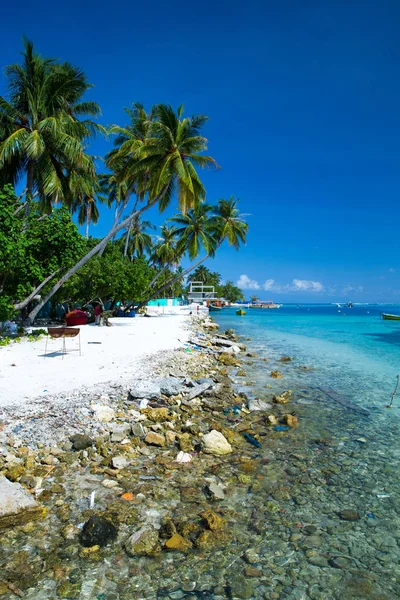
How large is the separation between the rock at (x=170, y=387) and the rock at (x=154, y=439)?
2.14 metres

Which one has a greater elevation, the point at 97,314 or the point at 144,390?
the point at 97,314

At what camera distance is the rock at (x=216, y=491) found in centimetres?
430

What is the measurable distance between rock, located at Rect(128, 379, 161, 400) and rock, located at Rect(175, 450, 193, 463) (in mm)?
2146

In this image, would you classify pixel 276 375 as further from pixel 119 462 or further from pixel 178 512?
pixel 178 512

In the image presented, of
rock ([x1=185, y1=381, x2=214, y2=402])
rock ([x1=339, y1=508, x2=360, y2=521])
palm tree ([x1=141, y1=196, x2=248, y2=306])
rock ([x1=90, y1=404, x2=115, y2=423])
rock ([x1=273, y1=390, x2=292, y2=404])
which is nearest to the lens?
rock ([x1=339, y1=508, x2=360, y2=521])

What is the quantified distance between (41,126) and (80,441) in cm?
1650

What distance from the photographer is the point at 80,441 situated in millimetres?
5145

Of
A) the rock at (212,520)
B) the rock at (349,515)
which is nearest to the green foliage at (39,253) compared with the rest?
the rock at (212,520)

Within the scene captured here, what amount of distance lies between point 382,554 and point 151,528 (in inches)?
94.8

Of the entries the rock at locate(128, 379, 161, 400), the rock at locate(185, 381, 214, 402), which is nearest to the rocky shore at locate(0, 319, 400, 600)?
the rock at locate(128, 379, 161, 400)

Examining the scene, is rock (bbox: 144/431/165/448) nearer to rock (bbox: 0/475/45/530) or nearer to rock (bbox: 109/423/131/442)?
rock (bbox: 109/423/131/442)

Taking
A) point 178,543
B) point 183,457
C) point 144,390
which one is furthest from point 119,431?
point 178,543

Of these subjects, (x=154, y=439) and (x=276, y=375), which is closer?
(x=154, y=439)

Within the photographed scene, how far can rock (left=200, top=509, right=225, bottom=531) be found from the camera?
367 cm
